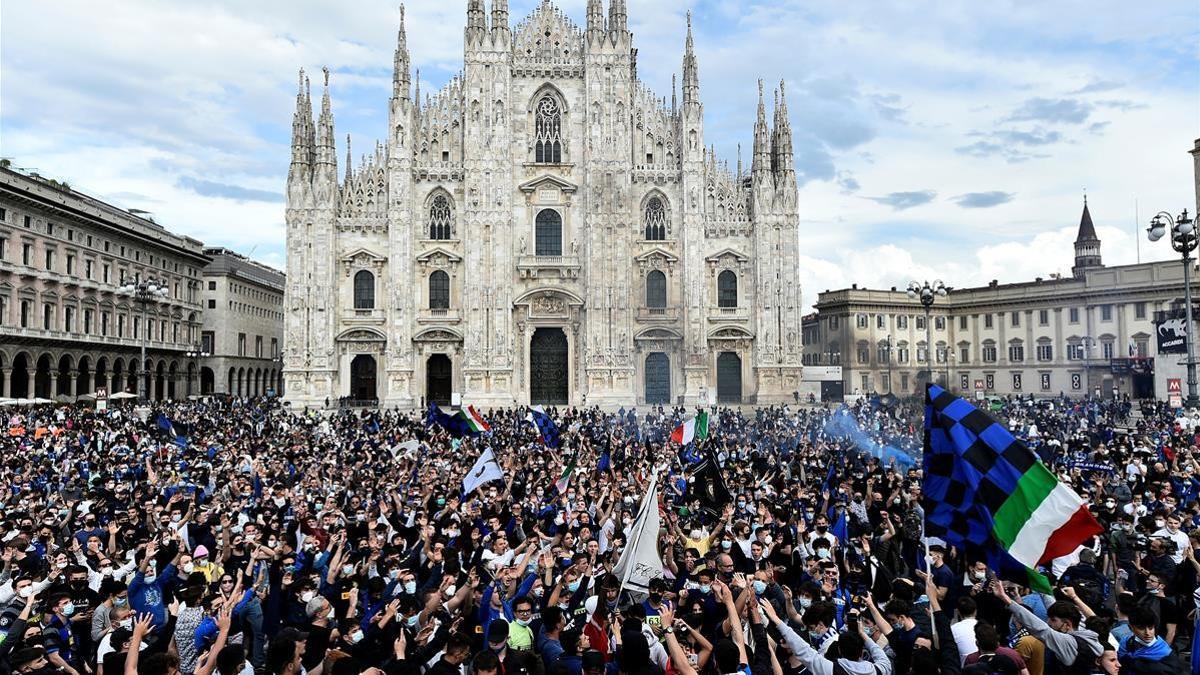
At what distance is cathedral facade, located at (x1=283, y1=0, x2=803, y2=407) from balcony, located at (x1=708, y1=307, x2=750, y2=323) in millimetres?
128

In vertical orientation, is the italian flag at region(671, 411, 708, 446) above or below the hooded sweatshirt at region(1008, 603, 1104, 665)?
above

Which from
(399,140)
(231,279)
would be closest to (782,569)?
(399,140)

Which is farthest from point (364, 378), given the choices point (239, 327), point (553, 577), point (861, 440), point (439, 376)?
point (553, 577)

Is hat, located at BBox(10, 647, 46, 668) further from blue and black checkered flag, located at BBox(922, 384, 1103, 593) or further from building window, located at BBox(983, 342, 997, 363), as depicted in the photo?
building window, located at BBox(983, 342, 997, 363)

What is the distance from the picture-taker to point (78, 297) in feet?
184

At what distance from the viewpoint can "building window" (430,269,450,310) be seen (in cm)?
5050

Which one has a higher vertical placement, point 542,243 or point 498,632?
point 542,243

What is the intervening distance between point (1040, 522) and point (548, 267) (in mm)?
43440

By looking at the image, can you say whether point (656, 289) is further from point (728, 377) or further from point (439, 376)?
point (439, 376)

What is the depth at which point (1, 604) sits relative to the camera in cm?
941

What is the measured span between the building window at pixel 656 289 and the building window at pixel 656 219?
6.94 feet

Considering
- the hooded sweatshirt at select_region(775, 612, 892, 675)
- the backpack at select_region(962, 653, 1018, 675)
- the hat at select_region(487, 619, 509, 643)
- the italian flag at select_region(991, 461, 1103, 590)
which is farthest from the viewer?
the italian flag at select_region(991, 461, 1103, 590)

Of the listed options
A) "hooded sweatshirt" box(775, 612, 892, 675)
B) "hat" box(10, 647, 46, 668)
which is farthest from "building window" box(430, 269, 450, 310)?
"hooded sweatshirt" box(775, 612, 892, 675)

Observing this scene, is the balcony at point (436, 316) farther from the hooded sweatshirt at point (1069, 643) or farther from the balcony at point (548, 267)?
the hooded sweatshirt at point (1069, 643)
